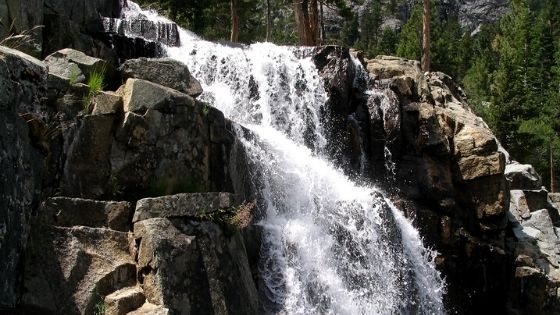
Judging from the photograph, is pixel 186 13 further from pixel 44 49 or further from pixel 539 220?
pixel 539 220

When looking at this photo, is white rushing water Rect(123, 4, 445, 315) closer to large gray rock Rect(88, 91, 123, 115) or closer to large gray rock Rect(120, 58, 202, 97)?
large gray rock Rect(120, 58, 202, 97)

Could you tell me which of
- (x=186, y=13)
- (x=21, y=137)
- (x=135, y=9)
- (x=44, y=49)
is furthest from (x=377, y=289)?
(x=186, y=13)

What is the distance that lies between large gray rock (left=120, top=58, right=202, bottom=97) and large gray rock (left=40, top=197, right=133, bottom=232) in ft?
9.27

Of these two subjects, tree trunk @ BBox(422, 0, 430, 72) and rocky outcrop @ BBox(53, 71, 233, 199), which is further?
tree trunk @ BBox(422, 0, 430, 72)

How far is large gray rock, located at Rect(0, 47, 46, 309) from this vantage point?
19.0 ft

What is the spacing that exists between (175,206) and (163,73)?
3.24 m

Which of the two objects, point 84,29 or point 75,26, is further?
point 84,29

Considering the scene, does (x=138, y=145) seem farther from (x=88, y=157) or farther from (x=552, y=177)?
(x=552, y=177)

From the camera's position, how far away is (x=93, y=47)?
1478 cm

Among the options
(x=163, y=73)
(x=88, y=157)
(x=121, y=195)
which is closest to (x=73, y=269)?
(x=121, y=195)

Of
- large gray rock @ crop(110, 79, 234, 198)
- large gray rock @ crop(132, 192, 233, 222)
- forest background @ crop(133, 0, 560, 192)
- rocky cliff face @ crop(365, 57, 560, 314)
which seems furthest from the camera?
forest background @ crop(133, 0, 560, 192)

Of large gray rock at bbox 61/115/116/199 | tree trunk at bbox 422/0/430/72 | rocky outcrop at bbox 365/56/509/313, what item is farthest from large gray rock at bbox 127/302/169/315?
tree trunk at bbox 422/0/430/72

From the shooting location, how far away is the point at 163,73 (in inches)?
396

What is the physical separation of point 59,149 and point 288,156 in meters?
5.89
